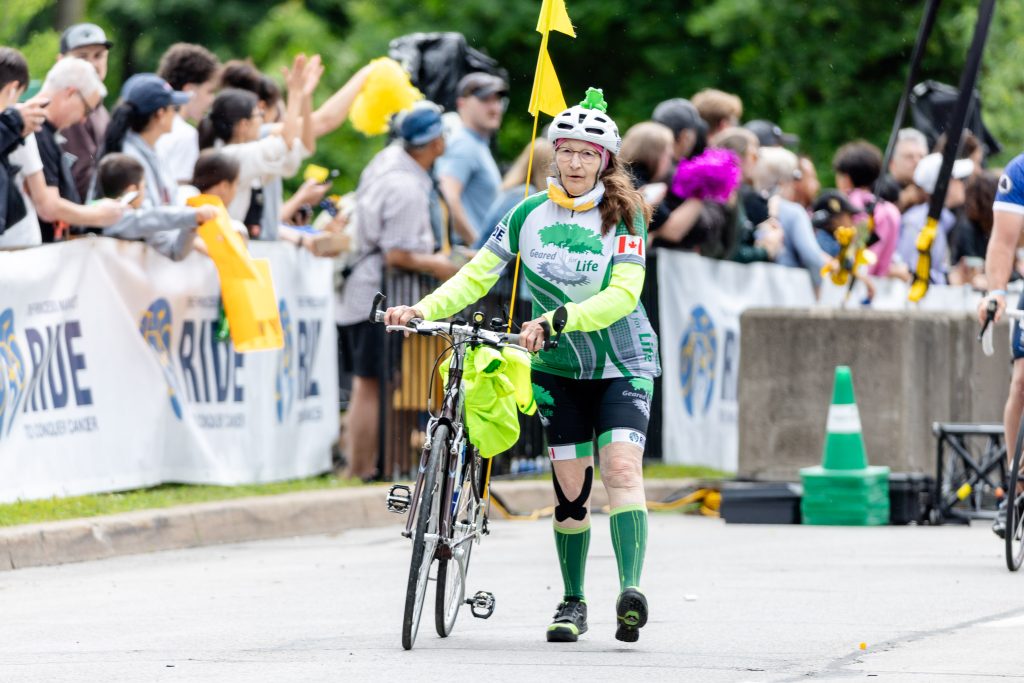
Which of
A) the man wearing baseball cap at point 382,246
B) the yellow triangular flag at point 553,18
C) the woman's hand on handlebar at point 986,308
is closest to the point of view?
the yellow triangular flag at point 553,18

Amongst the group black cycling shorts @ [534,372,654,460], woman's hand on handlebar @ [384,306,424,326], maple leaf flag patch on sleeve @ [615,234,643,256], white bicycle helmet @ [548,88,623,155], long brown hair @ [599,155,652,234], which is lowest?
black cycling shorts @ [534,372,654,460]

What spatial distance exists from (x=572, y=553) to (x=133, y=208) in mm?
4842

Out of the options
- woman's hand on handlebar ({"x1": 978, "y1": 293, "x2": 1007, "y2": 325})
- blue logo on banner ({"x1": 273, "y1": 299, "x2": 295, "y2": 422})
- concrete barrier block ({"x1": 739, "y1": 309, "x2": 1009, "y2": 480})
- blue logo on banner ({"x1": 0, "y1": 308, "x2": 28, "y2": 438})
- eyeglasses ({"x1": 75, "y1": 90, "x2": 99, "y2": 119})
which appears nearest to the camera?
woman's hand on handlebar ({"x1": 978, "y1": 293, "x2": 1007, "y2": 325})

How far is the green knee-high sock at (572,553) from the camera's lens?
838 cm

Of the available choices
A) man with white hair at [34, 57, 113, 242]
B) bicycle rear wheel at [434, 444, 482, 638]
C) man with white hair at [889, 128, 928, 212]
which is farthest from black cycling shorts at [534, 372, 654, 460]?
man with white hair at [889, 128, 928, 212]

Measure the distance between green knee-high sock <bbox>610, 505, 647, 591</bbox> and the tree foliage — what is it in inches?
843

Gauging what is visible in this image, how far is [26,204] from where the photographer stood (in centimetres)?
1157

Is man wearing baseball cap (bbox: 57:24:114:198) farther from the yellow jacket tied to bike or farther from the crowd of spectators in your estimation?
the yellow jacket tied to bike

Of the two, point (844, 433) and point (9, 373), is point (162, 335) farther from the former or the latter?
point (844, 433)

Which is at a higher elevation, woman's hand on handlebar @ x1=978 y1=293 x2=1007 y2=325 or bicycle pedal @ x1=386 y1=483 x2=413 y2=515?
woman's hand on handlebar @ x1=978 y1=293 x2=1007 y2=325

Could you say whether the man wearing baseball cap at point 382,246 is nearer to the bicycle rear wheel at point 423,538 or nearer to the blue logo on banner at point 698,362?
the blue logo on banner at point 698,362

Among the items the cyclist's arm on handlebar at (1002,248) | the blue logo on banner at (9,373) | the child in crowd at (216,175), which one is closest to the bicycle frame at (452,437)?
the cyclist's arm on handlebar at (1002,248)

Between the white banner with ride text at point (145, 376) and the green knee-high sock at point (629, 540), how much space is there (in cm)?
417

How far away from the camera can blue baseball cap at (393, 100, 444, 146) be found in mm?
13953
